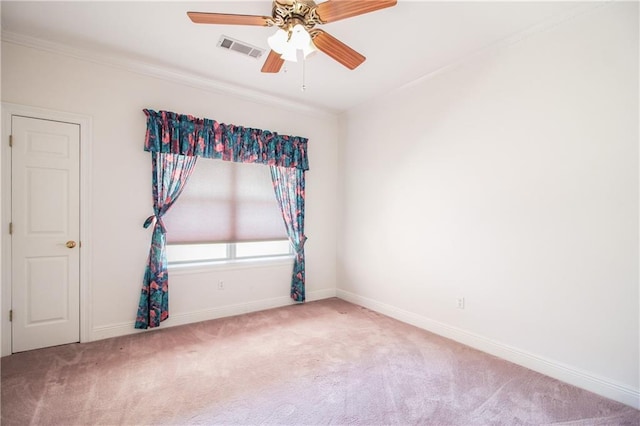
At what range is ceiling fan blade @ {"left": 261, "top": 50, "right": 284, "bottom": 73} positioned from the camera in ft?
8.27

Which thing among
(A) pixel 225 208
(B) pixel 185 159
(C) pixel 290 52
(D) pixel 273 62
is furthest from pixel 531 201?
(B) pixel 185 159

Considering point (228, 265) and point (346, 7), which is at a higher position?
point (346, 7)

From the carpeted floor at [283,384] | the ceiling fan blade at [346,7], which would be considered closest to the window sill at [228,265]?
the carpeted floor at [283,384]

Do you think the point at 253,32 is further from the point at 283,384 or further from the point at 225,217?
the point at 283,384

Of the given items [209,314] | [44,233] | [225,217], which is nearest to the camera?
[44,233]

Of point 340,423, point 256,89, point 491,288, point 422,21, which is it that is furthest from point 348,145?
point 340,423

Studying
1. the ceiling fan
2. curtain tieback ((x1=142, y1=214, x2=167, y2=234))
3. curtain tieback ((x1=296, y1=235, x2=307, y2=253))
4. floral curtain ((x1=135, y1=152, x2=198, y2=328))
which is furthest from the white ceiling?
curtain tieback ((x1=296, y1=235, x2=307, y2=253))

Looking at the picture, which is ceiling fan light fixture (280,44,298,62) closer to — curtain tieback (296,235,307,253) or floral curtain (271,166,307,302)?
floral curtain (271,166,307,302)

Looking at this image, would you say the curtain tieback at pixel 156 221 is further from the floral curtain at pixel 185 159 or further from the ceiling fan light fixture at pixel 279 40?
the ceiling fan light fixture at pixel 279 40

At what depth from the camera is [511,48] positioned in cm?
283

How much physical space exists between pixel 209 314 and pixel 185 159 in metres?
1.90

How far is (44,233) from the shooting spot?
2.94 m

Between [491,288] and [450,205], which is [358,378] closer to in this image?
[491,288]

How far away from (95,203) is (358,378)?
3.04m
